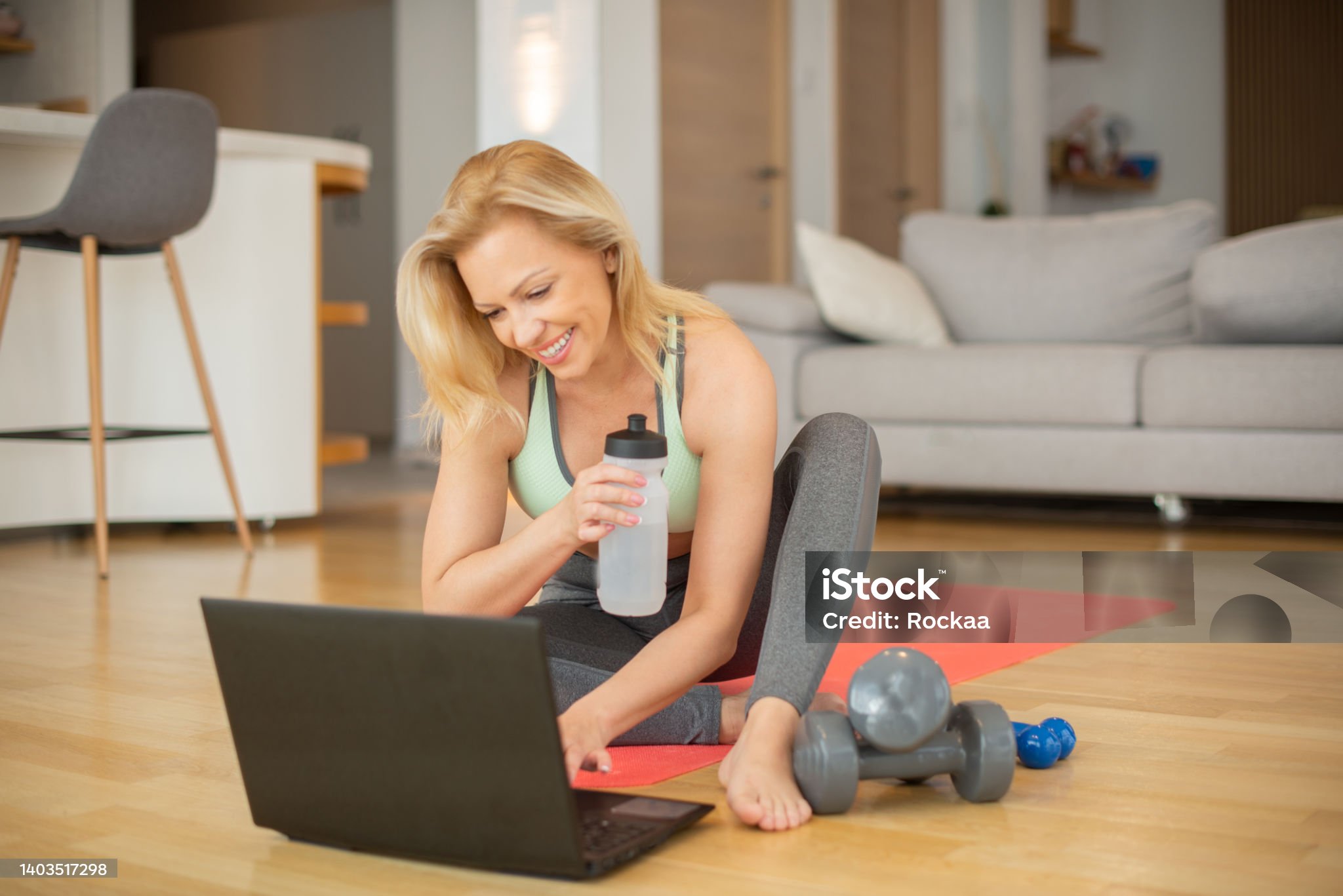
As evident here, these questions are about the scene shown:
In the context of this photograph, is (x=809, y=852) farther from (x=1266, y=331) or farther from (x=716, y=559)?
(x=1266, y=331)

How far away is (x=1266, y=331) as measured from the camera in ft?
10.5

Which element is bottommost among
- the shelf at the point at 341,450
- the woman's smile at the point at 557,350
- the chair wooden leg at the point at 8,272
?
the shelf at the point at 341,450

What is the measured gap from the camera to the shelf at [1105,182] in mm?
7449

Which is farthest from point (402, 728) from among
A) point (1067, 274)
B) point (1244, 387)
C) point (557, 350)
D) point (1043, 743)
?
point (1067, 274)

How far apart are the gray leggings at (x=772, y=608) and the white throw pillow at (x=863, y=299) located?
2.23 meters

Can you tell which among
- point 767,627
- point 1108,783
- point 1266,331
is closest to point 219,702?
point 767,627

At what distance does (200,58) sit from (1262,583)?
21.4ft

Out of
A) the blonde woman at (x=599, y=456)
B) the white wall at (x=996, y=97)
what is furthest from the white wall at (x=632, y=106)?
the blonde woman at (x=599, y=456)

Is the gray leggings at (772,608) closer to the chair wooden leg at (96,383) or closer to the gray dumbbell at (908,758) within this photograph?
the gray dumbbell at (908,758)

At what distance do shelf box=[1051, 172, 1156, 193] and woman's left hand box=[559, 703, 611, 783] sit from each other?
6.76 metres

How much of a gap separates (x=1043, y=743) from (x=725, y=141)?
469cm

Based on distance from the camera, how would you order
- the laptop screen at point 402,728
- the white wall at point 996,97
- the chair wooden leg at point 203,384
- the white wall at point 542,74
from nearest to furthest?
the laptop screen at point 402,728
the chair wooden leg at point 203,384
the white wall at point 542,74
the white wall at point 996,97

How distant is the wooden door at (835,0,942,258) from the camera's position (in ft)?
21.3

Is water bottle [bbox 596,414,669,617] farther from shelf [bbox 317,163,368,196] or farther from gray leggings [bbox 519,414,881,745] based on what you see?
shelf [bbox 317,163,368,196]
